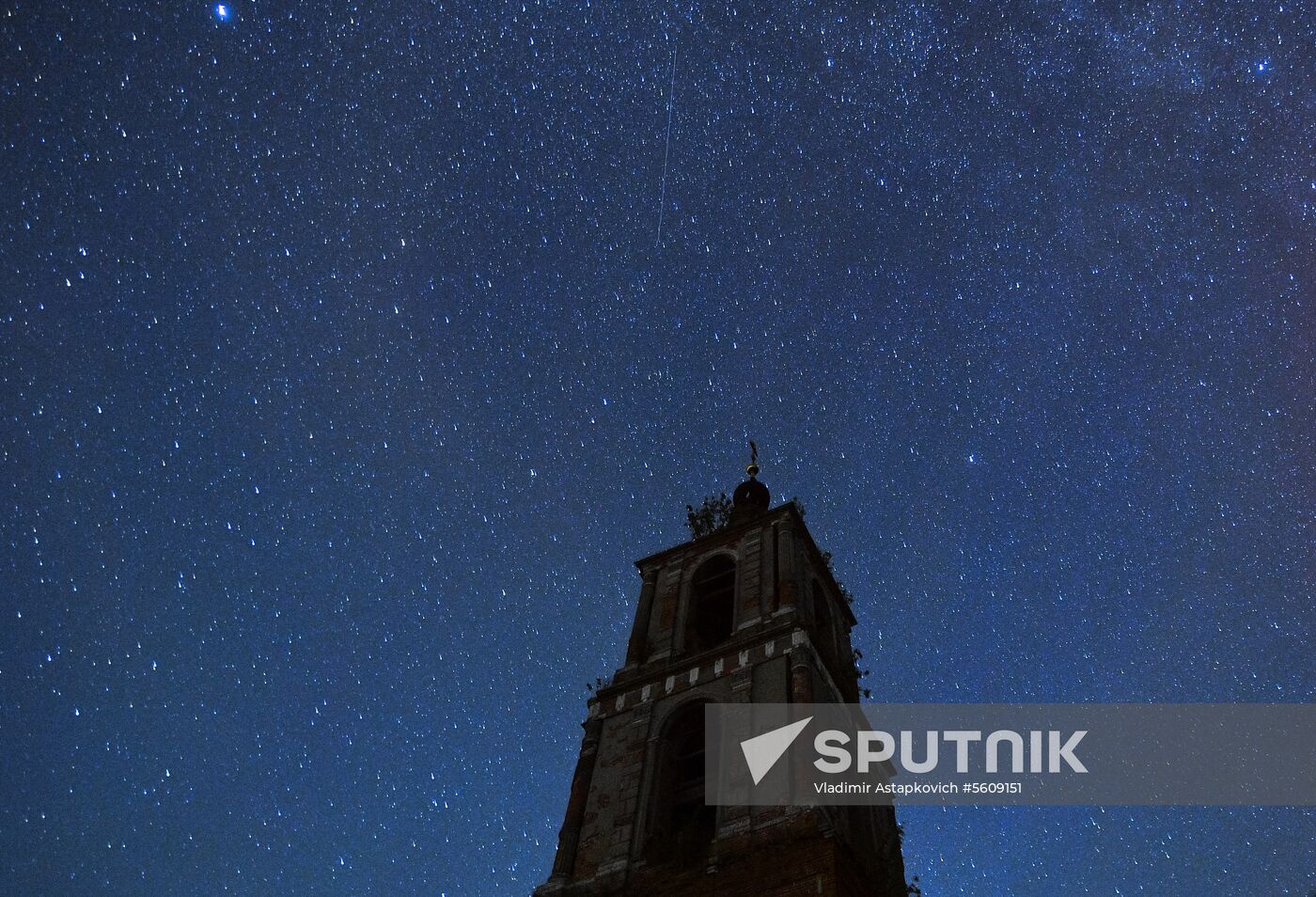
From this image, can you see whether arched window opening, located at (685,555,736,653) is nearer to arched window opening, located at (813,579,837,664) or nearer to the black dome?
A: arched window opening, located at (813,579,837,664)

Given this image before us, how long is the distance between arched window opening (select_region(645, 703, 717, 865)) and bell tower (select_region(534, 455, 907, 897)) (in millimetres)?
33

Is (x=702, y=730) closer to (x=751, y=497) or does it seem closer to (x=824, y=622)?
(x=824, y=622)

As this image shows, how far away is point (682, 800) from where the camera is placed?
79.0ft

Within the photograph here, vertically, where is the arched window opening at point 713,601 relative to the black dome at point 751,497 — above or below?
below

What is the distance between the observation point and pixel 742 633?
27.4 metres

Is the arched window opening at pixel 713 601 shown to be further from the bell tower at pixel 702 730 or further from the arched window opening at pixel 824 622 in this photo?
the arched window opening at pixel 824 622

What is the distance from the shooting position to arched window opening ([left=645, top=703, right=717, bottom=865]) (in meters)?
22.3

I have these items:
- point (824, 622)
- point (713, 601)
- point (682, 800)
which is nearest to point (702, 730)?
point (682, 800)

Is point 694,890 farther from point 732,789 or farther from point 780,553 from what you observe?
point 780,553

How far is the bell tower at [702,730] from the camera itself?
20.8 m

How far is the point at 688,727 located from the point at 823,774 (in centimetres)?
430

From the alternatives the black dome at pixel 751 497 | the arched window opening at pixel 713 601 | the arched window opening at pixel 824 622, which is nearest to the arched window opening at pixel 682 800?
the arched window opening at pixel 713 601

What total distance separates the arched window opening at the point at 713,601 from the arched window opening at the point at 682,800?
427 cm

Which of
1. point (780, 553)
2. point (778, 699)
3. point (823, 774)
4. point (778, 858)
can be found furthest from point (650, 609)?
point (778, 858)
